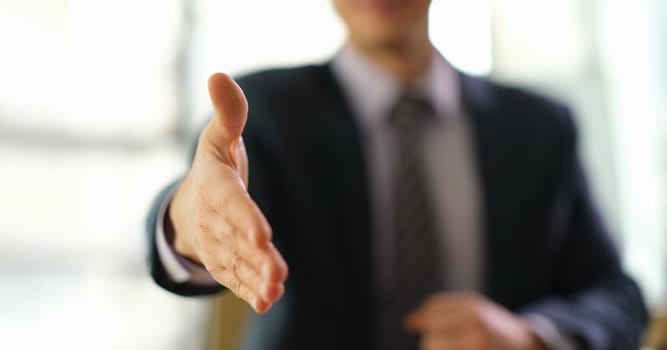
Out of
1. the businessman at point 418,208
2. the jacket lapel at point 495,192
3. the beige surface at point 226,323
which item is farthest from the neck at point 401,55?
the beige surface at point 226,323

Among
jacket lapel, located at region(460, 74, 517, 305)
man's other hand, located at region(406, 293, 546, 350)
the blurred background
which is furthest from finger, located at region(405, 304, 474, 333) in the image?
the blurred background

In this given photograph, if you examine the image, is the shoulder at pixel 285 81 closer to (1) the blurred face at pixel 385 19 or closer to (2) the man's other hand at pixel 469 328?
(1) the blurred face at pixel 385 19

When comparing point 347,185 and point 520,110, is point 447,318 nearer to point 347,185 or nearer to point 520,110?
point 347,185

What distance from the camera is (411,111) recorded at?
51 centimetres

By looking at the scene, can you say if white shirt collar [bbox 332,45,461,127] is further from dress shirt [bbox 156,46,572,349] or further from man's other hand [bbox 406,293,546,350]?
man's other hand [bbox 406,293,546,350]

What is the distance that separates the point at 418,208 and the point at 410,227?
15 millimetres

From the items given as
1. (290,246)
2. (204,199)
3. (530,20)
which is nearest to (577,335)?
(290,246)

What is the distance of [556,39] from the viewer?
1.14 m

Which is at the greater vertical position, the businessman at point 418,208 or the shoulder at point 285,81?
the shoulder at point 285,81

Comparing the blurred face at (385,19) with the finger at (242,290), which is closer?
the finger at (242,290)

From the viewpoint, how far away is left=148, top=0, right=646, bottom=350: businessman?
377 millimetres

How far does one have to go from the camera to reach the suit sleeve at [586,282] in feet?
1.48

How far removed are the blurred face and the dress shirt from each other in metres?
0.06

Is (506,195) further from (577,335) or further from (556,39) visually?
(556,39)
